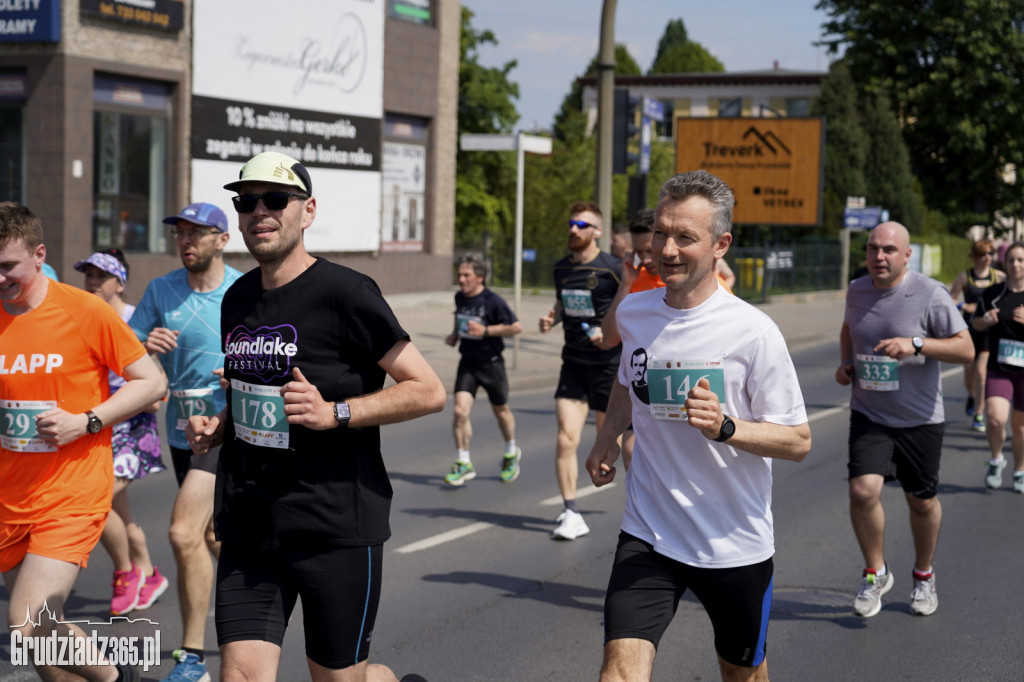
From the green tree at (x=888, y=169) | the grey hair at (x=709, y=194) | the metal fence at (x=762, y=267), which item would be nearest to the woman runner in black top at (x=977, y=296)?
the grey hair at (x=709, y=194)

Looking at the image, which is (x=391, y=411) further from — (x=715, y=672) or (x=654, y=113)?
(x=654, y=113)

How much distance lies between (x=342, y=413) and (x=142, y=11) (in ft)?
62.7

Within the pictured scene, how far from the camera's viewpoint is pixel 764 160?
37.4m

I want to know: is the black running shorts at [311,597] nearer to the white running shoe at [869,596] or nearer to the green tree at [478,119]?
the white running shoe at [869,596]

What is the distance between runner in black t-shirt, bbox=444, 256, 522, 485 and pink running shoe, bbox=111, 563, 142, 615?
12.1 feet

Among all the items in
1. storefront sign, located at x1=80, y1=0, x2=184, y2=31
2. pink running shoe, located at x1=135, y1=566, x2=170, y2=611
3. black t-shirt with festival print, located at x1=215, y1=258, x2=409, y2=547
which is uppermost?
storefront sign, located at x1=80, y1=0, x2=184, y2=31

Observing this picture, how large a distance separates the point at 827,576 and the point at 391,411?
4264mm

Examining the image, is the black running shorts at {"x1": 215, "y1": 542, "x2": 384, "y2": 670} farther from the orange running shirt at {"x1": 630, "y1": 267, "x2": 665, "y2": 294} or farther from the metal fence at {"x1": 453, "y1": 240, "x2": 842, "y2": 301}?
the metal fence at {"x1": 453, "y1": 240, "x2": 842, "y2": 301}

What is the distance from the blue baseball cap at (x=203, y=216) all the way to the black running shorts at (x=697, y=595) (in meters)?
2.52

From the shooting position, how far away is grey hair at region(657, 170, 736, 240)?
381cm

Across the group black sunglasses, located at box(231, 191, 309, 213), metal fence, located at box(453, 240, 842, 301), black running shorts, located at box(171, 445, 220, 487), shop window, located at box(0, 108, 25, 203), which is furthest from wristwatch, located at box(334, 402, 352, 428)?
metal fence, located at box(453, 240, 842, 301)

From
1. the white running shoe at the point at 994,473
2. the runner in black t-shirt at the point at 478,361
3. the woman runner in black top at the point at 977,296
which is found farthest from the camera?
the woman runner in black top at the point at 977,296

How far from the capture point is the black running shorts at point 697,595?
374 cm

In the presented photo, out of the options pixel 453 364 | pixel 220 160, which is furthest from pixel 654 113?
pixel 220 160
